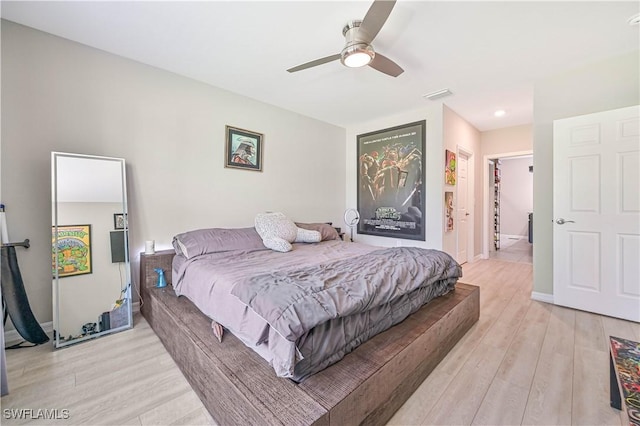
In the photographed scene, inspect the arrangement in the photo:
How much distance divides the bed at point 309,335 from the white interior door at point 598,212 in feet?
4.59

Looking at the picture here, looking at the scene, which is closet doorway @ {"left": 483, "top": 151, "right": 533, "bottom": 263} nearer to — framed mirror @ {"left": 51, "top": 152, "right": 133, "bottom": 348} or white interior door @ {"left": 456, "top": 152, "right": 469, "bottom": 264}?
white interior door @ {"left": 456, "top": 152, "right": 469, "bottom": 264}

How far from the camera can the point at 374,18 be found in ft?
5.58

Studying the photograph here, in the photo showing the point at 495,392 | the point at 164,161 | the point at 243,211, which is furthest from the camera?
the point at 243,211

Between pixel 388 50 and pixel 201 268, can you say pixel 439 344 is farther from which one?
pixel 388 50

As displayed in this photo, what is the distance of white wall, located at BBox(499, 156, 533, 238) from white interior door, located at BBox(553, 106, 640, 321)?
5.80 m

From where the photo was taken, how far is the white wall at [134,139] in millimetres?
2113

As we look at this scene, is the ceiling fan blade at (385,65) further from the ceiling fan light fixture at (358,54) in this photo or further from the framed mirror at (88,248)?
the framed mirror at (88,248)

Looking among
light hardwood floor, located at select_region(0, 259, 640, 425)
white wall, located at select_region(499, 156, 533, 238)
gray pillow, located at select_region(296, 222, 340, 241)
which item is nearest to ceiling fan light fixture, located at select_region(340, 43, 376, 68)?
gray pillow, located at select_region(296, 222, 340, 241)

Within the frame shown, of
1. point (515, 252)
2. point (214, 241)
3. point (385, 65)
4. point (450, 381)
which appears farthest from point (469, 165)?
point (214, 241)

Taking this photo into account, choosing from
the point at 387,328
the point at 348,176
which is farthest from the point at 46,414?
the point at 348,176

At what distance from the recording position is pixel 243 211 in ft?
11.4

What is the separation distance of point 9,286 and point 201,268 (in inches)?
53.1

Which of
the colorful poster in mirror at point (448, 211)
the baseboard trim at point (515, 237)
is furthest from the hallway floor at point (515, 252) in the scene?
the colorful poster in mirror at point (448, 211)

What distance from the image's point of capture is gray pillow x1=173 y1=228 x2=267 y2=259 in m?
2.48
